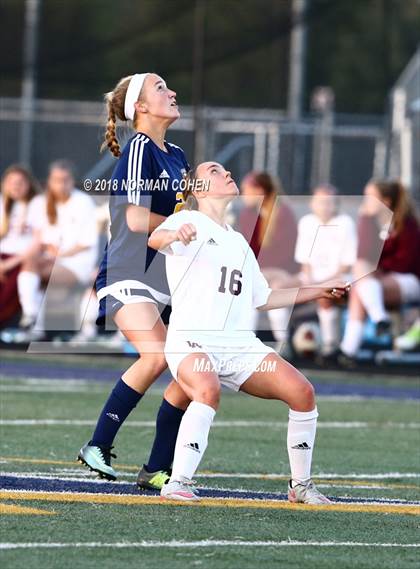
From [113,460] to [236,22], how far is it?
90.2 feet

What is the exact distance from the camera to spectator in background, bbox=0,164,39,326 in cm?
1522

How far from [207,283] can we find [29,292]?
8.55 m

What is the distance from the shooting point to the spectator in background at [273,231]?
1415cm

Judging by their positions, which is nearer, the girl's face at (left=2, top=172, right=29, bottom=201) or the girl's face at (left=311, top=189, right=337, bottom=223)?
the girl's face at (left=311, top=189, right=337, bottom=223)

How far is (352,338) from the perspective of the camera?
46.6ft

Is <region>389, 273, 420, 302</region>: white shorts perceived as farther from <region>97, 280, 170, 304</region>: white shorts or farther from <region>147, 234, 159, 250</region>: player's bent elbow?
<region>147, 234, 159, 250</region>: player's bent elbow

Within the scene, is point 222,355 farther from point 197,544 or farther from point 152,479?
point 197,544

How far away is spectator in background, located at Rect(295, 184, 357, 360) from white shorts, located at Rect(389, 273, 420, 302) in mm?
596

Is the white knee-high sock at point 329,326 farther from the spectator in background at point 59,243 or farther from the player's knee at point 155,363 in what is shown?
→ the player's knee at point 155,363

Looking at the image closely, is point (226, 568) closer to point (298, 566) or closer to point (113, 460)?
point (298, 566)

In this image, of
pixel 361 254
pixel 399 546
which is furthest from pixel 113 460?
pixel 361 254

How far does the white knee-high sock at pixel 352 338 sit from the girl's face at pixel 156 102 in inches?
285

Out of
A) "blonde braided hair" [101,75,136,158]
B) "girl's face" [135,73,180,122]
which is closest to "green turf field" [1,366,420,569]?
"blonde braided hair" [101,75,136,158]

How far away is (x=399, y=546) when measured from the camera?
5625 mm
